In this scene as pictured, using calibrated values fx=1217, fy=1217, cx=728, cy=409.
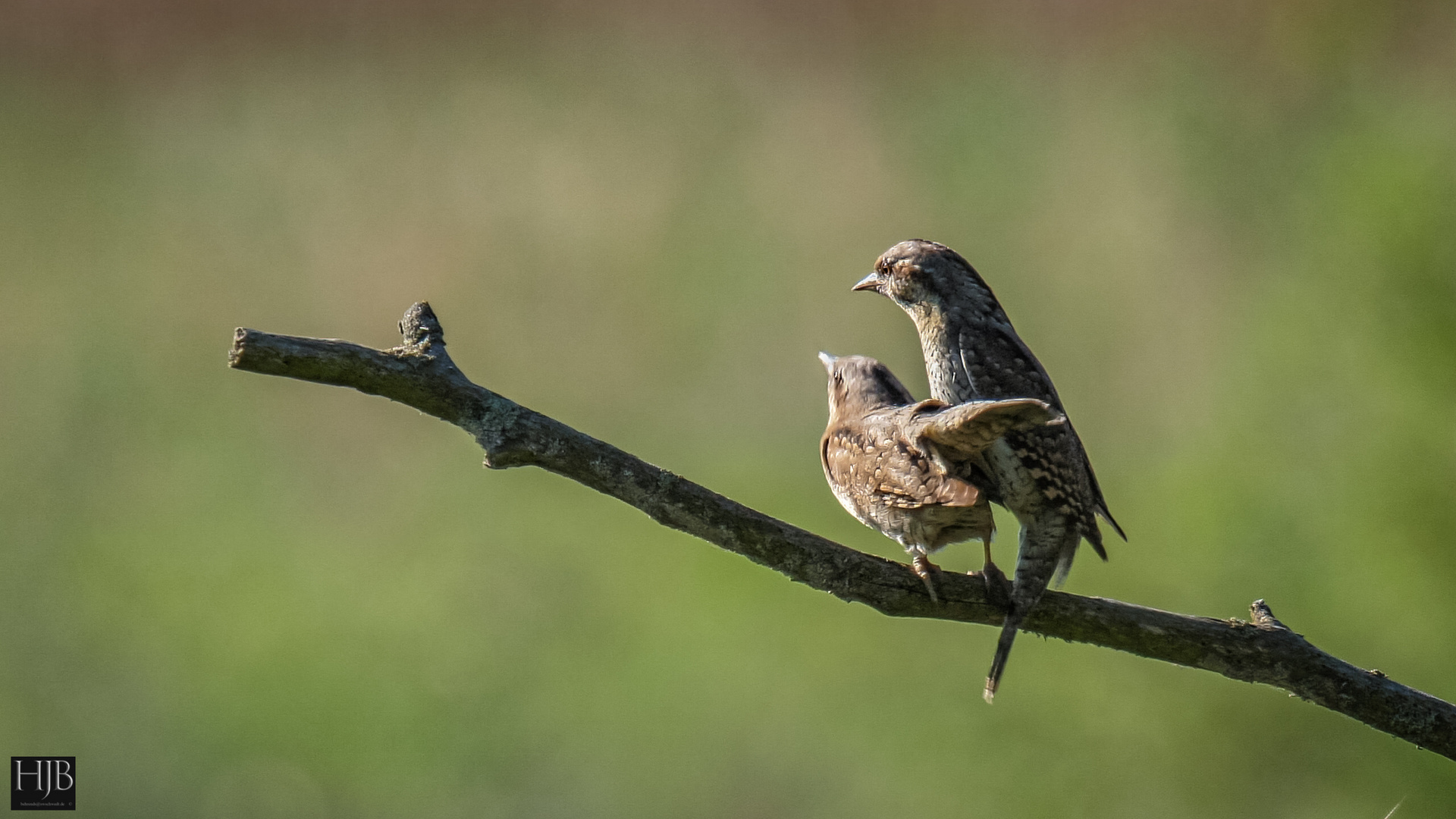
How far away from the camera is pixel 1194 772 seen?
25.0 ft

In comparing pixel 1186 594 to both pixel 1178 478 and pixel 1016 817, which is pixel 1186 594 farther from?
pixel 1016 817

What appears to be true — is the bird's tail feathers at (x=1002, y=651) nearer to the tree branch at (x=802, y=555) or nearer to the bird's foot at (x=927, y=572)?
the tree branch at (x=802, y=555)

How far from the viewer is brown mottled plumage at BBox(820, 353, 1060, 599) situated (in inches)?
119

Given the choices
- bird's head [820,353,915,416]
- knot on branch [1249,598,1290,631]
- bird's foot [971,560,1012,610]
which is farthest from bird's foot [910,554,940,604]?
bird's head [820,353,915,416]

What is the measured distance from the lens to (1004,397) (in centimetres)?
393

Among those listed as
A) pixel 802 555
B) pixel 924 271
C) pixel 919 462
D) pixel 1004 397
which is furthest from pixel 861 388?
pixel 802 555

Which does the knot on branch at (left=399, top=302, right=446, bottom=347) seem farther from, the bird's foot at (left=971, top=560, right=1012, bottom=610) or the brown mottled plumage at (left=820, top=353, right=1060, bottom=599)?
the bird's foot at (left=971, top=560, right=1012, bottom=610)

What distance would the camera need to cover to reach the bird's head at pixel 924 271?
415 centimetres

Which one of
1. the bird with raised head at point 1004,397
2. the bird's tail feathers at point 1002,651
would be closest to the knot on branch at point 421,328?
the bird with raised head at point 1004,397

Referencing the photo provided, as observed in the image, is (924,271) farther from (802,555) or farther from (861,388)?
(802,555)

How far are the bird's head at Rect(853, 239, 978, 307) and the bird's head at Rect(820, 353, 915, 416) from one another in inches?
14.3

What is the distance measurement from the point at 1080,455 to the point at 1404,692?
1099 mm

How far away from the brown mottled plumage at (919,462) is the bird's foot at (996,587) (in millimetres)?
11

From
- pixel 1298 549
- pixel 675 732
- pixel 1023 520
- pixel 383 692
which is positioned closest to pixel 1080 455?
pixel 1023 520
